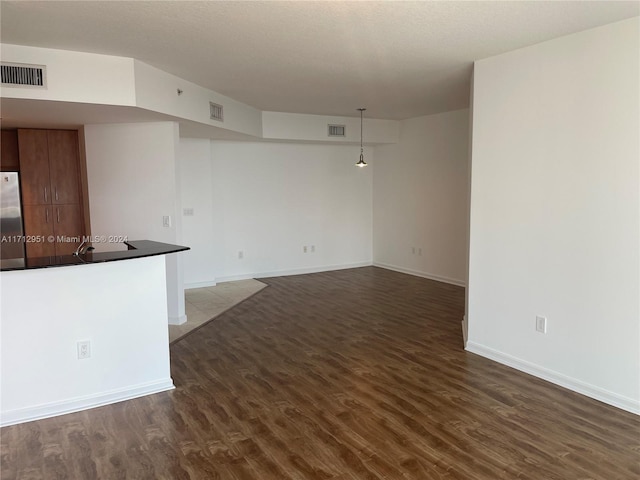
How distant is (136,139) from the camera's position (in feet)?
16.0

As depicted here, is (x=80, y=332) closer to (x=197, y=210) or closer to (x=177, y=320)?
(x=177, y=320)

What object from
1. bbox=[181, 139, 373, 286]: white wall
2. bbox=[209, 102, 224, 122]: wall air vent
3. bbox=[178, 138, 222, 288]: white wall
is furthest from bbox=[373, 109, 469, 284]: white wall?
bbox=[209, 102, 224, 122]: wall air vent

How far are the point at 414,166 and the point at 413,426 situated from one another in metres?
5.45

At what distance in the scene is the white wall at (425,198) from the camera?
6.72 metres

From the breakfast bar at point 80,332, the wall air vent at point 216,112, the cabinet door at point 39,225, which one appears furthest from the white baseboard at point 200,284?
the breakfast bar at point 80,332

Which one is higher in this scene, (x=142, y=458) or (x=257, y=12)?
(x=257, y=12)

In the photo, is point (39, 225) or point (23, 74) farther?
Result: point (39, 225)

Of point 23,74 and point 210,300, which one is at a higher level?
point 23,74

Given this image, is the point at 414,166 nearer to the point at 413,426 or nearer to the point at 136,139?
the point at 136,139

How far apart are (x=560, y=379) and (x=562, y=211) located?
1.32m

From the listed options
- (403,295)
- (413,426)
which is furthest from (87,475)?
(403,295)

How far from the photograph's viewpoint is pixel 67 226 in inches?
240

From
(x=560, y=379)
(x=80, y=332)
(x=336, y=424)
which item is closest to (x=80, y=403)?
(x=80, y=332)

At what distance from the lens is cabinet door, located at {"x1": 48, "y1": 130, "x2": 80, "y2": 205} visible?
233 inches
